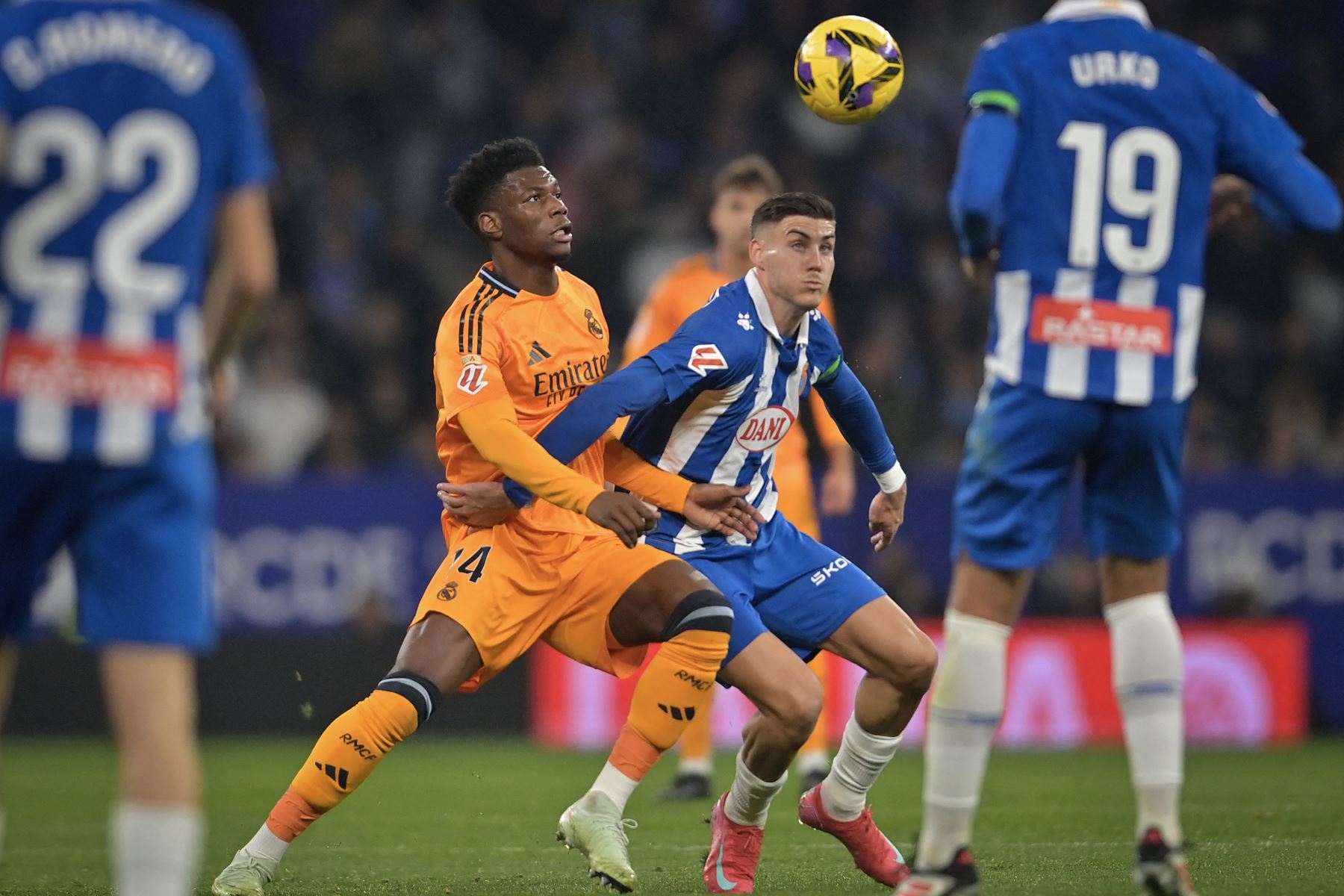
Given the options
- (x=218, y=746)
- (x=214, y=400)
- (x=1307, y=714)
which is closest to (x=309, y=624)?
(x=218, y=746)

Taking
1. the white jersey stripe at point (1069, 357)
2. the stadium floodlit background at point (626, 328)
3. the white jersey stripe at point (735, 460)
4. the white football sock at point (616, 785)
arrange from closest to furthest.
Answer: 1. the white jersey stripe at point (1069, 357)
2. the white football sock at point (616, 785)
3. the white jersey stripe at point (735, 460)
4. the stadium floodlit background at point (626, 328)

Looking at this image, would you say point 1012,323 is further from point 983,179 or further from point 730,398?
point 730,398

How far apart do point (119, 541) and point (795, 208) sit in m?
2.71

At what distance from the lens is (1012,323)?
4160 mm

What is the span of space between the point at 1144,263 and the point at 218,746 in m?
8.99

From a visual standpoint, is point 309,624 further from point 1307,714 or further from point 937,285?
point 1307,714

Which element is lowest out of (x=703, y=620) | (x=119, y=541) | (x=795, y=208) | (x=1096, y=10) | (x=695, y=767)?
(x=695, y=767)

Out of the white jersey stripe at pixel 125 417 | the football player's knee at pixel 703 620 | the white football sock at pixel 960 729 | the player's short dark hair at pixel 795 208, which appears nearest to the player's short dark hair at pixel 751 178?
the player's short dark hair at pixel 795 208

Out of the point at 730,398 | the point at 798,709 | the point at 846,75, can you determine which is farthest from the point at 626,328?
the point at 798,709

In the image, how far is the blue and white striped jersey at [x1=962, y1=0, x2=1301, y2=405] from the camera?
161 inches

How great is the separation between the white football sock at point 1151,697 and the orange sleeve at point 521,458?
5.02 ft

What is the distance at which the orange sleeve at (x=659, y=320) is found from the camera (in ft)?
27.2

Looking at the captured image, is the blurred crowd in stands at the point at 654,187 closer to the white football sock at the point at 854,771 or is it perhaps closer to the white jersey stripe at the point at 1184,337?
the white football sock at the point at 854,771

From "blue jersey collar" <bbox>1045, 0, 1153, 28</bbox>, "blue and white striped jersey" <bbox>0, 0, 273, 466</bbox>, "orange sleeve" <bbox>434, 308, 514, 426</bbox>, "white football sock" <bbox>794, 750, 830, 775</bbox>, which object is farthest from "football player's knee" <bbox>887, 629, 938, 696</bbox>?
"white football sock" <bbox>794, 750, 830, 775</bbox>
